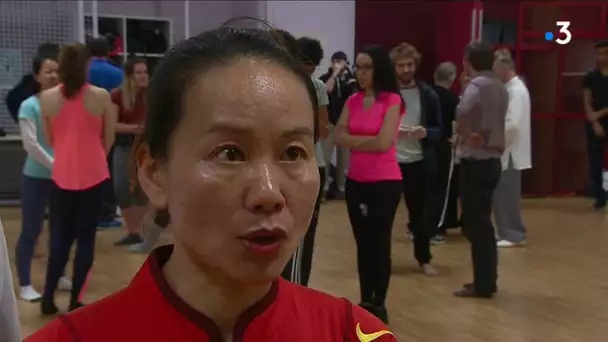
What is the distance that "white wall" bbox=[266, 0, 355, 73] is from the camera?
873cm

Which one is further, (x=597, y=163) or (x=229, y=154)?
(x=597, y=163)

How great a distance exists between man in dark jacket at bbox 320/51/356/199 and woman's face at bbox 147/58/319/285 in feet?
19.0

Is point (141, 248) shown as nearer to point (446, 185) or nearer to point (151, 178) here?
point (446, 185)

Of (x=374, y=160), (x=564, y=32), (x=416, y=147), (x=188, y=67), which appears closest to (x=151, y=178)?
(x=188, y=67)

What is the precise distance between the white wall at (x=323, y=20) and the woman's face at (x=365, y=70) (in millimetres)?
5111

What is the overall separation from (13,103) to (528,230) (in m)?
4.43

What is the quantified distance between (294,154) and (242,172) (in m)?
0.07

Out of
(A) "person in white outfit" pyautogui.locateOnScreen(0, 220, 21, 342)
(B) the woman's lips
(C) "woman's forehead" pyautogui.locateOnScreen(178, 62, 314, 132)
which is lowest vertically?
(A) "person in white outfit" pyautogui.locateOnScreen(0, 220, 21, 342)

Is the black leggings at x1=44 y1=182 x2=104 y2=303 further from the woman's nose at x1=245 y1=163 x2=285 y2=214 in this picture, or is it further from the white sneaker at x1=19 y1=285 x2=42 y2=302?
the woman's nose at x1=245 y1=163 x2=285 y2=214

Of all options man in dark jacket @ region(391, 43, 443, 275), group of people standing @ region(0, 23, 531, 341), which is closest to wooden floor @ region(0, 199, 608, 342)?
group of people standing @ region(0, 23, 531, 341)

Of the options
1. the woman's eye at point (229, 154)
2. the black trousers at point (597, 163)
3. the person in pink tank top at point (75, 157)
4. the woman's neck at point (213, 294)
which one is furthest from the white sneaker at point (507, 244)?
the woman's eye at point (229, 154)

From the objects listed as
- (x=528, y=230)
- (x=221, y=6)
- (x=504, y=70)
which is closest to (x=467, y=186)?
(x=504, y=70)

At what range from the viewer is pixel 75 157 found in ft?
11.8

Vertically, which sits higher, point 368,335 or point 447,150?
point 368,335
